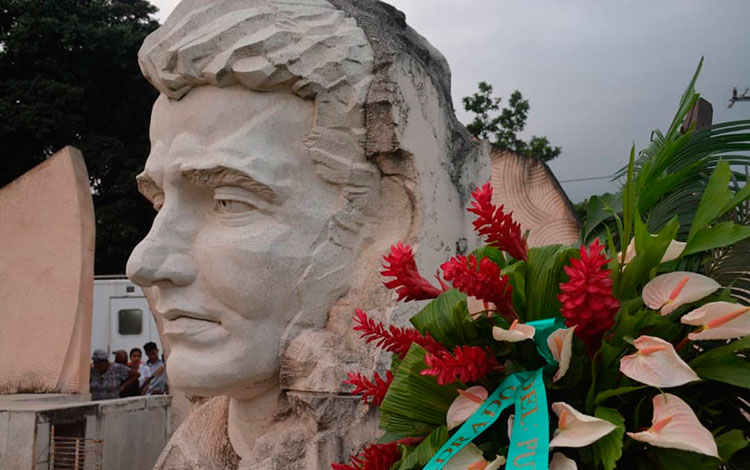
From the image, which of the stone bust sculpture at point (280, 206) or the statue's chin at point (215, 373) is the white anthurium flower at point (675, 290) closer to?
the stone bust sculpture at point (280, 206)

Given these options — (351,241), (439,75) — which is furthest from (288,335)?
(439,75)

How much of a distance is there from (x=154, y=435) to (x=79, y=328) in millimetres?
1067

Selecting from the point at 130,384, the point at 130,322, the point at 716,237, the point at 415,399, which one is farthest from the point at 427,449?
the point at 130,322

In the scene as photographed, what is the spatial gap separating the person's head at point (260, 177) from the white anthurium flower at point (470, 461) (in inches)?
60.4

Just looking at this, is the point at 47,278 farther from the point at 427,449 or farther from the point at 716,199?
the point at 716,199

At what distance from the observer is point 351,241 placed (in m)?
3.13

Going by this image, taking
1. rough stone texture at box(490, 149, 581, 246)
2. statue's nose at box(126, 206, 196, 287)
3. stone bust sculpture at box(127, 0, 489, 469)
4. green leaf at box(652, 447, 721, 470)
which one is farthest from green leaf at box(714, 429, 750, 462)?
rough stone texture at box(490, 149, 581, 246)

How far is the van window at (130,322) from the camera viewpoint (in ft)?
37.2

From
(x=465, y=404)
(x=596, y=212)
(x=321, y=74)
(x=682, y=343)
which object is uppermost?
(x=321, y=74)

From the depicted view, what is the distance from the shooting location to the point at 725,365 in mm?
1421

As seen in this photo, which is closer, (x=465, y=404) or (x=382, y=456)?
(x=465, y=404)

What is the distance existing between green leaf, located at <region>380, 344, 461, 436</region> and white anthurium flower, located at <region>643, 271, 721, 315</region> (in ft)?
1.48

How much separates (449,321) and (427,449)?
0.28 metres

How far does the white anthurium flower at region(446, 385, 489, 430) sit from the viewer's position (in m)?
1.55
